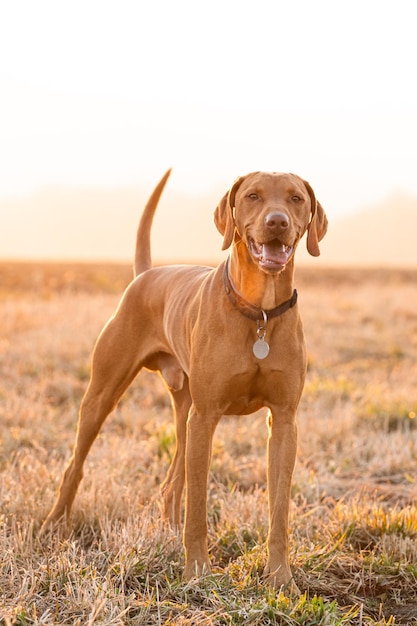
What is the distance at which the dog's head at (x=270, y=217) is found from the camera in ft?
11.1

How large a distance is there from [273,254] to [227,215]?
33 centimetres

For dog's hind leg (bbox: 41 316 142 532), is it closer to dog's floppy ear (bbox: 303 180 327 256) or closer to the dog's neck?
the dog's neck

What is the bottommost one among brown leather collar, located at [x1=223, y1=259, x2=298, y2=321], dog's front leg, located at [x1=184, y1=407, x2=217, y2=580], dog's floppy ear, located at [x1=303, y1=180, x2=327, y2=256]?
dog's front leg, located at [x1=184, y1=407, x2=217, y2=580]

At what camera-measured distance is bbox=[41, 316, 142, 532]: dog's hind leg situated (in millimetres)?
4555

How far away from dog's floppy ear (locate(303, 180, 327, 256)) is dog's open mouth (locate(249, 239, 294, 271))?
0.23 m

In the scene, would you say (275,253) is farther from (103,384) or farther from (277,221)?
(103,384)

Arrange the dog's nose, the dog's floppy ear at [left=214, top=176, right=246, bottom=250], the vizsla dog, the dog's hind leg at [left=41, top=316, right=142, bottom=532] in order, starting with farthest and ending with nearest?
the dog's hind leg at [left=41, top=316, right=142, bottom=532] → the dog's floppy ear at [left=214, top=176, right=246, bottom=250] → the vizsla dog → the dog's nose

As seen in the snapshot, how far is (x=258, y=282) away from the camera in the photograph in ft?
12.1

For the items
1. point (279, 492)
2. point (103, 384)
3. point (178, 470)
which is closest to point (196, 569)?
point (279, 492)

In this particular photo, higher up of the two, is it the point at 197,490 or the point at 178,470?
the point at 197,490

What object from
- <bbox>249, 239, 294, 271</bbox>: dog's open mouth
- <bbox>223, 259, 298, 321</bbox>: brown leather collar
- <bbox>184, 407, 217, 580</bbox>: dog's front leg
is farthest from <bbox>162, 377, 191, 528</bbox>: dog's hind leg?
<bbox>249, 239, 294, 271</bbox>: dog's open mouth

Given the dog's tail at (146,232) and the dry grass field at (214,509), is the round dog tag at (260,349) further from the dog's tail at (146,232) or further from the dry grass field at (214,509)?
the dog's tail at (146,232)

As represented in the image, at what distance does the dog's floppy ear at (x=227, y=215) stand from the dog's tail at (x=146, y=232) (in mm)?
1355

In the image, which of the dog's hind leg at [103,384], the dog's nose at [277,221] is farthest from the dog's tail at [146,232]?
the dog's nose at [277,221]
